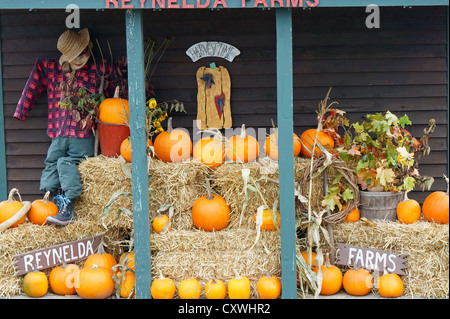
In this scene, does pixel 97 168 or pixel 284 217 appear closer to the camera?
pixel 284 217

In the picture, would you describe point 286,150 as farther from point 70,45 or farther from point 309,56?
point 70,45

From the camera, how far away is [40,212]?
524cm

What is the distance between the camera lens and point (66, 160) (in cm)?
531

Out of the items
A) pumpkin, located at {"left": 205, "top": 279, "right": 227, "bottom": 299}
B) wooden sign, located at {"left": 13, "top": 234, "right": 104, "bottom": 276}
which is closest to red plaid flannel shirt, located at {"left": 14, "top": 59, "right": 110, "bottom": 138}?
wooden sign, located at {"left": 13, "top": 234, "right": 104, "bottom": 276}

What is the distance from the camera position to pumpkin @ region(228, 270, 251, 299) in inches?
182

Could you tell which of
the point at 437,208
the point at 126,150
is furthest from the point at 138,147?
the point at 437,208

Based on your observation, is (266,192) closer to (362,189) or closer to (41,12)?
(362,189)

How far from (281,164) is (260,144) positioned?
119 cm

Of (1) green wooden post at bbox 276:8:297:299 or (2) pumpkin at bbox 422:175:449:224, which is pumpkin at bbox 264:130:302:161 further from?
(2) pumpkin at bbox 422:175:449:224

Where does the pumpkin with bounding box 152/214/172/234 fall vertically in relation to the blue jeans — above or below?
below

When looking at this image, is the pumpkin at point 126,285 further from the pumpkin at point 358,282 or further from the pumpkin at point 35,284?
the pumpkin at point 358,282

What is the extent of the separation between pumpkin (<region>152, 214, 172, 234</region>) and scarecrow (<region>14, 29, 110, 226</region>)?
2.91 feet

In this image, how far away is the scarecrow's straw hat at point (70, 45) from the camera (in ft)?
18.1
